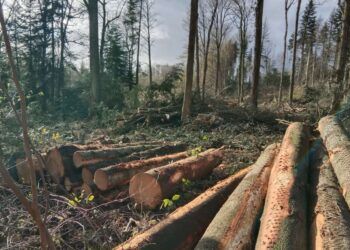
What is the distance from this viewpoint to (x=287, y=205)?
12.1 ft

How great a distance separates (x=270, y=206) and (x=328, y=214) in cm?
55

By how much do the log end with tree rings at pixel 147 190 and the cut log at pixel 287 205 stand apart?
160 cm

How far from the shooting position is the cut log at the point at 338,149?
400 cm

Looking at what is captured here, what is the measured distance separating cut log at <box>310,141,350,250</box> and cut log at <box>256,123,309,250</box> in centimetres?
12

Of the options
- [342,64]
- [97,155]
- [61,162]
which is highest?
[342,64]

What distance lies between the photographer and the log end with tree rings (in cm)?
524

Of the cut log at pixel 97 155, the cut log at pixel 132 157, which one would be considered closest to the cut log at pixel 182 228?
the cut log at pixel 132 157

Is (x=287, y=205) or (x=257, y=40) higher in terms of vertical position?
(x=257, y=40)

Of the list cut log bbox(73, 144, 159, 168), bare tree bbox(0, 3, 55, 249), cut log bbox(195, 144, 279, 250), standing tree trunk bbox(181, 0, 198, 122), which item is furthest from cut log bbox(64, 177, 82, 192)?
standing tree trunk bbox(181, 0, 198, 122)

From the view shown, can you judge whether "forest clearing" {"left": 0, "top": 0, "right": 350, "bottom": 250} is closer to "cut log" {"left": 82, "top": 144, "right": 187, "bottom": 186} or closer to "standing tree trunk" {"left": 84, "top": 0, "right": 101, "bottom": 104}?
"cut log" {"left": 82, "top": 144, "right": 187, "bottom": 186}

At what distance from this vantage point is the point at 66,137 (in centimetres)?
1196

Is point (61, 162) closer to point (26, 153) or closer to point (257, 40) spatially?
point (26, 153)

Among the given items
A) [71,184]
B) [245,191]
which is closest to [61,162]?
[71,184]

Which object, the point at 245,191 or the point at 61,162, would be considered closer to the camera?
the point at 245,191
